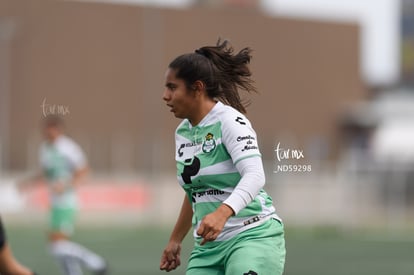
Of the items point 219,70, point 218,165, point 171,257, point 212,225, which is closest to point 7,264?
point 171,257

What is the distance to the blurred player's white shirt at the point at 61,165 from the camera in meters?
15.6

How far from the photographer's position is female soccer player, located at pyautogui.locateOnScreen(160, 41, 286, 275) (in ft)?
21.7

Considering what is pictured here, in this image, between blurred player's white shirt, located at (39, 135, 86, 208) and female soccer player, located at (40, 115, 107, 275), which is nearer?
female soccer player, located at (40, 115, 107, 275)

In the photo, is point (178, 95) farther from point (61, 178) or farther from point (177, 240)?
point (61, 178)

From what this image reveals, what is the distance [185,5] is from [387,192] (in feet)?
34.4

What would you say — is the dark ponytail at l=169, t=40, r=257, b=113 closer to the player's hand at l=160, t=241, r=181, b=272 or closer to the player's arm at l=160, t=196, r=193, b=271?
the player's arm at l=160, t=196, r=193, b=271

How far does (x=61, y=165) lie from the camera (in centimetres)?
1568

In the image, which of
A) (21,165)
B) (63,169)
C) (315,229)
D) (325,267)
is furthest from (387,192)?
(63,169)

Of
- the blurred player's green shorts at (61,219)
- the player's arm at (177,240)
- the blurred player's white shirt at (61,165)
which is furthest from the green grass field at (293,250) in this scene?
the player's arm at (177,240)

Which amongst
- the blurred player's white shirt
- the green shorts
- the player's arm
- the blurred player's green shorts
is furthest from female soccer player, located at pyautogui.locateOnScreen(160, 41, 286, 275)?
the blurred player's green shorts

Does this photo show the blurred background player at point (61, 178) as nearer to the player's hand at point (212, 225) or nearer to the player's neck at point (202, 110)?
the player's neck at point (202, 110)

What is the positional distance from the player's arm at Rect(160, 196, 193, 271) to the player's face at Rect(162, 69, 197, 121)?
2.05ft

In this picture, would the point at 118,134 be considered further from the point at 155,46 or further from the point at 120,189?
the point at 120,189

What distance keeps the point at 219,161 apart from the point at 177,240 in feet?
2.35
